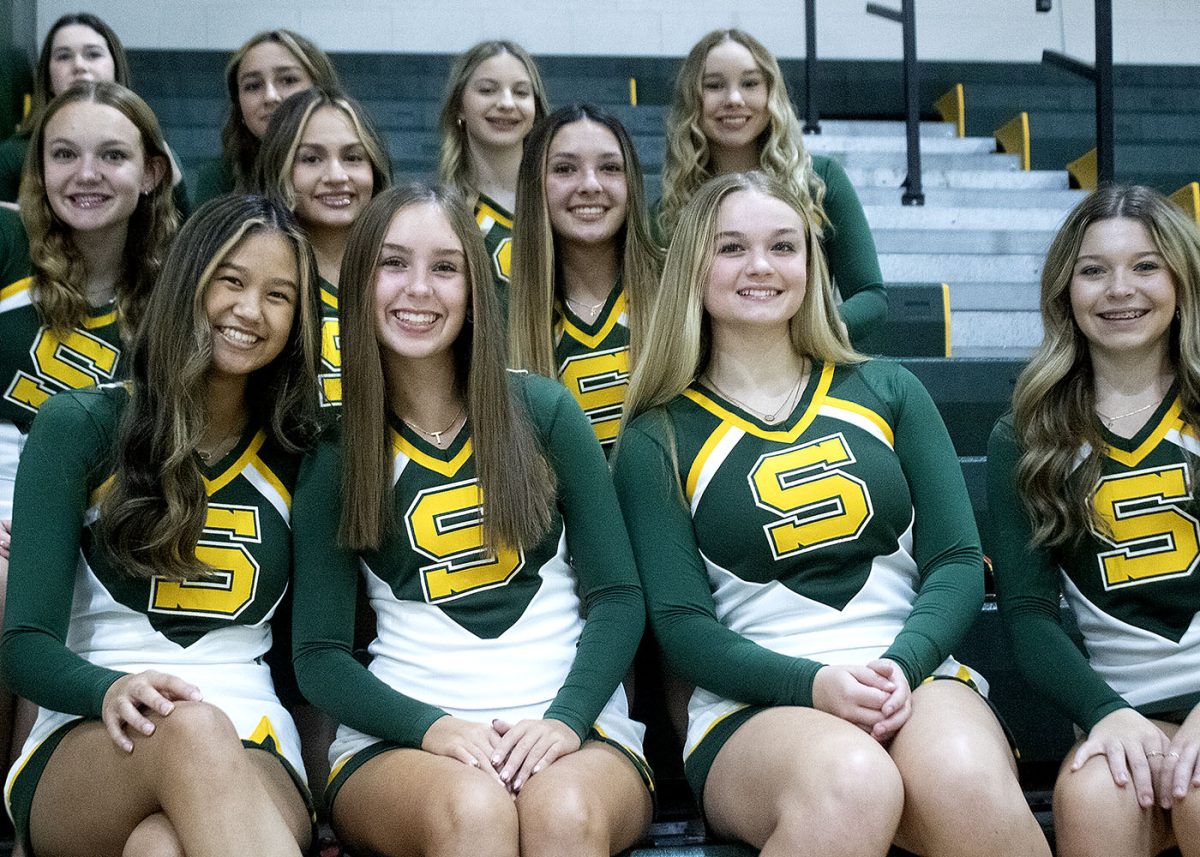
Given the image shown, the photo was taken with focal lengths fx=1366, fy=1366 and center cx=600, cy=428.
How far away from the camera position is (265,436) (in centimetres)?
172

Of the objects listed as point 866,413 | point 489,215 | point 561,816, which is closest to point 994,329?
point 489,215

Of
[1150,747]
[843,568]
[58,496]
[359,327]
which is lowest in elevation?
[1150,747]

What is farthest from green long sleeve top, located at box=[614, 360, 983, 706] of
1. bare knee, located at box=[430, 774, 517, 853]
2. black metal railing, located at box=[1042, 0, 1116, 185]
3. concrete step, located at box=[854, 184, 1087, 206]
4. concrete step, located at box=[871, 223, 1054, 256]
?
concrete step, located at box=[854, 184, 1087, 206]

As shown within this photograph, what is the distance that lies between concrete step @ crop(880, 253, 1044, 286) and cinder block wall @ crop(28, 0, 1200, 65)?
202 centimetres

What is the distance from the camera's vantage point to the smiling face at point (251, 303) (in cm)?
166

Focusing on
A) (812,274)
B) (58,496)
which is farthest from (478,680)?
(812,274)

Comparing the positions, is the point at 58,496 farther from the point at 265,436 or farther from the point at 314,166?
the point at 314,166

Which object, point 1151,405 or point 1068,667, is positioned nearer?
point 1068,667

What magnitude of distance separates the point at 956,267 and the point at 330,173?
1.63m

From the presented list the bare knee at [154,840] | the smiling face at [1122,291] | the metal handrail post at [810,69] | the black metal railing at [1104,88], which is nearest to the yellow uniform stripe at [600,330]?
the smiling face at [1122,291]

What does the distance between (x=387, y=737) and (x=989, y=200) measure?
8.93ft

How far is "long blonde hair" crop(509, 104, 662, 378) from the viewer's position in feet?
6.70

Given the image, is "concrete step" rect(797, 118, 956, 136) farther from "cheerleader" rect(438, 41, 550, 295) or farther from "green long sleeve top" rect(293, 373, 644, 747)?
"green long sleeve top" rect(293, 373, 644, 747)

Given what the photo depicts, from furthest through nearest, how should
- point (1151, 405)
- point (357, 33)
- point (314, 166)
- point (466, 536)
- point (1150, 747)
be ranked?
point (357, 33) → point (314, 166) → point (1151, 405) → point (466, 536) → point (1150, 747)
